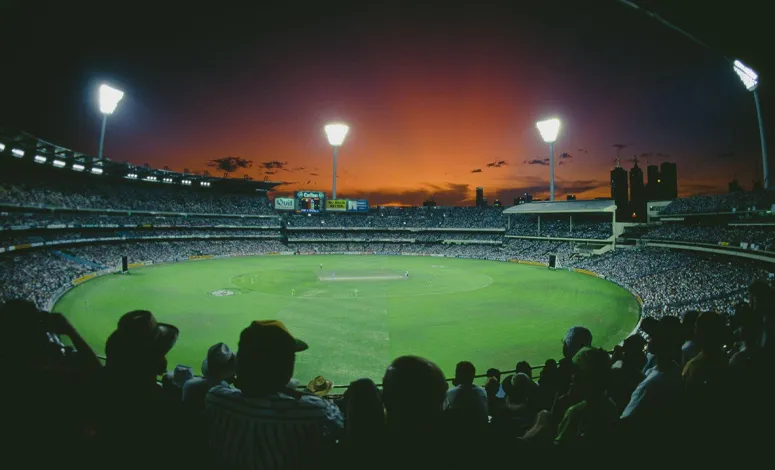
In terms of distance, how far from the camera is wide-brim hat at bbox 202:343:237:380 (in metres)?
4.44

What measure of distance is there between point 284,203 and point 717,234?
69.9 meters

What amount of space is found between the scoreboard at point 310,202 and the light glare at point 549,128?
45975 mm

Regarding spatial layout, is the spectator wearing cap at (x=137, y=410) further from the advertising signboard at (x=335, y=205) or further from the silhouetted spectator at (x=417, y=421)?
the advertising signboard at (x=335, y=205)

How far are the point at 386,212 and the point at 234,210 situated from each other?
35555 millimetres

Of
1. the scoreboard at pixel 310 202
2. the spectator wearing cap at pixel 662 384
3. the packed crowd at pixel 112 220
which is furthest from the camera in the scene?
the scoreboard at pixel 310 202

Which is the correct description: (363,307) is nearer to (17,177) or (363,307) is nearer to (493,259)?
(493,259)

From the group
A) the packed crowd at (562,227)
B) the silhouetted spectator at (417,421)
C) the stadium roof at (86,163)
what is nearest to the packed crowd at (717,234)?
the packed crowd at (562,227)

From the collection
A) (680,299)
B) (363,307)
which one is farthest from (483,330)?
(680,299)

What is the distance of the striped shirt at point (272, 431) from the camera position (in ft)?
7.08

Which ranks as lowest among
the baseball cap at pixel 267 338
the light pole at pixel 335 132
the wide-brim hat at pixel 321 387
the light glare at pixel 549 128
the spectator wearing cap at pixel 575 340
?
the wide-brim hat at pixel 321 387

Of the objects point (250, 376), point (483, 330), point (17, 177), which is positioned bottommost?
point (483, 330)

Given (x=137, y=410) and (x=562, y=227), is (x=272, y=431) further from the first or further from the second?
(x=562, y=227)

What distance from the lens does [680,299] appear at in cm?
2627

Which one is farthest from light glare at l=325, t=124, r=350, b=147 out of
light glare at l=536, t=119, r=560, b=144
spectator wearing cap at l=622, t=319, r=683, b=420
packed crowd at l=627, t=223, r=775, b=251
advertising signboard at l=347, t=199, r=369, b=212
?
spectator wearing cap at l=622, t=319, r=683, b=420
